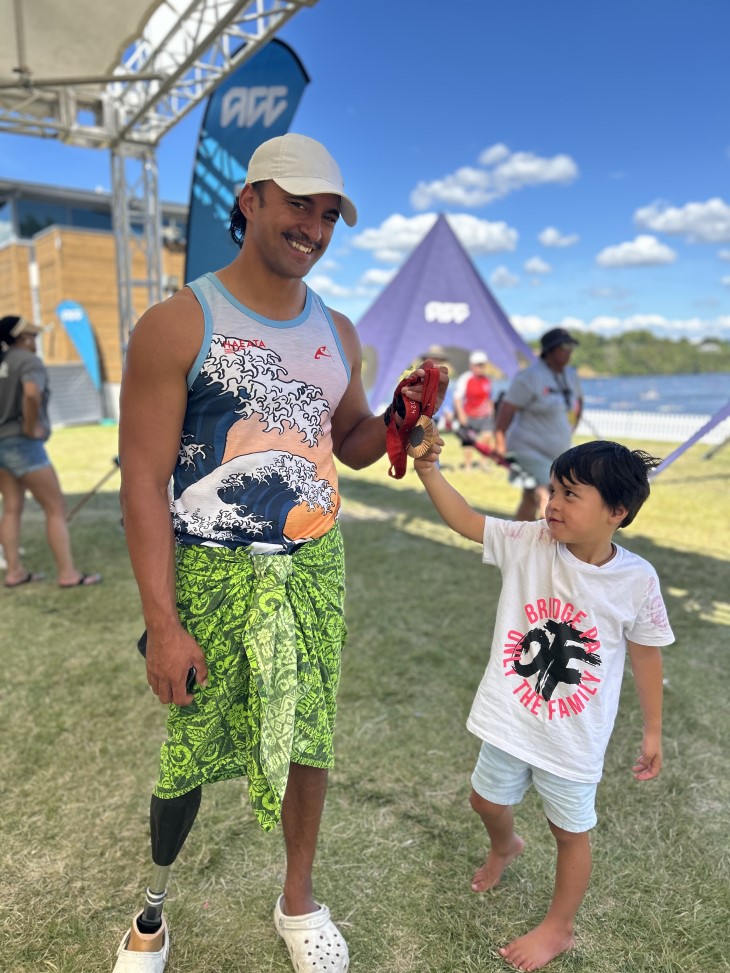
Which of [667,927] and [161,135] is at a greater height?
[161,135]

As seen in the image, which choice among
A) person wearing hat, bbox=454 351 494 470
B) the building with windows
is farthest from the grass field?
the building with windows

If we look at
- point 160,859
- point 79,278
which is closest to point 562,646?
point 160,859

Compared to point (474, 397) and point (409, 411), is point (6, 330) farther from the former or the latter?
point (474, 397)

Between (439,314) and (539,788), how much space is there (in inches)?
403

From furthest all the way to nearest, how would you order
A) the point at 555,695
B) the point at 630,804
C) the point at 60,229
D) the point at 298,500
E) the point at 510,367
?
1. the point at 60,229
2. the point at 510,367
3. the point at 630,804
4. the point at 555,695
5. the point at 298,500

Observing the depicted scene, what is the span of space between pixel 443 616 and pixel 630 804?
192 cm

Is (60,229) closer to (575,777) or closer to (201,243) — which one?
(201,243)

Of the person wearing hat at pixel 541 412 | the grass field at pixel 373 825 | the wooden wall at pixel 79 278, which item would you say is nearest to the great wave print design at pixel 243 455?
the grass field at pixel 373 825

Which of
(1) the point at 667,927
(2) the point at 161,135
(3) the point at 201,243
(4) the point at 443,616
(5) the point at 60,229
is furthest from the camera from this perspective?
(5) the point at 60,229

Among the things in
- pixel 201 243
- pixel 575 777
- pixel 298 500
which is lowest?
pixel 575 777

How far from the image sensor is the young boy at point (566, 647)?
1600 mm

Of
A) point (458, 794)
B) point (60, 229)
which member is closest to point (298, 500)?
point (458, 794)

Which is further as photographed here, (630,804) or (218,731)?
(630,804)

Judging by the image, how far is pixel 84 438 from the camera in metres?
13.7
